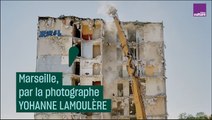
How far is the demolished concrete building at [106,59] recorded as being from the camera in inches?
2051

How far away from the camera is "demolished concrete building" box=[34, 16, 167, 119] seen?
52094 millimetres

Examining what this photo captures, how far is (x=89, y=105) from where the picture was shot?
28469mm

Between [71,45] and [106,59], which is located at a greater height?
[71,45]

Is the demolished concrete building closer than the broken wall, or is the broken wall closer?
the broken wall

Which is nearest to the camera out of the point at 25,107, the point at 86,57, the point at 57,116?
the point at 25,107

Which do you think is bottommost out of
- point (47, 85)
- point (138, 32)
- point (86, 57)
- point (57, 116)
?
point (57, 116)

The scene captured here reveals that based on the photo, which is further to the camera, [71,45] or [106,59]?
[106,59]

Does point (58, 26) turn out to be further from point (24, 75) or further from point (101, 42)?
point (24, 75)

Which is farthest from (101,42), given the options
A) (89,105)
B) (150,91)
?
(89,105)

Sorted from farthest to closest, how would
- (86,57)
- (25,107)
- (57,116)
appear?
(86,57)
(57,116)
(25,107)

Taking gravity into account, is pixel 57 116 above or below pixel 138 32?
below

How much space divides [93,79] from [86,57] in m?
3.22

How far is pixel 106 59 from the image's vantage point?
54.5 m

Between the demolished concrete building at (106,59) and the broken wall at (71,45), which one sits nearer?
the broken wall at (71,45)
